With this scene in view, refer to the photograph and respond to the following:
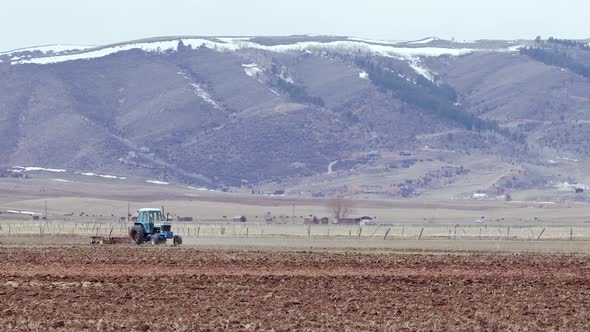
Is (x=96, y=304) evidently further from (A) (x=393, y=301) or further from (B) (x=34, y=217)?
(B) (x=34, y=217)

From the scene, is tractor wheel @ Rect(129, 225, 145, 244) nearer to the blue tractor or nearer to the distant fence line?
the blue tractor

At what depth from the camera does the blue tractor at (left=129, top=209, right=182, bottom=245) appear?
71062 millimetres

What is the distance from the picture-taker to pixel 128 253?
58.8 metres

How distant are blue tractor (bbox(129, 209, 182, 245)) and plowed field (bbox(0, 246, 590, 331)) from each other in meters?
15.5

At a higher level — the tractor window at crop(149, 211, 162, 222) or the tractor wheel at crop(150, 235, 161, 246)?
the tractor window at crop(149, 211, 162, 222)

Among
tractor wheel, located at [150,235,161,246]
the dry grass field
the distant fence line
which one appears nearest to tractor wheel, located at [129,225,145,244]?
tractor wheel, located at [150,235,161,246]

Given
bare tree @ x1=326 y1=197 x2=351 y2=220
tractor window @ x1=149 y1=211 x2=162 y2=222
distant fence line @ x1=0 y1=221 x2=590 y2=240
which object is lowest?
bare tree @ x1=326 y1=197 x2=351 y2=220

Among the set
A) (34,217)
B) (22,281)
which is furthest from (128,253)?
(34,217)

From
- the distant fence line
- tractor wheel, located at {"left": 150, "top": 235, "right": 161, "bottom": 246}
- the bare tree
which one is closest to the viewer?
tractor wheel, located at {"left": 150, "top": 235, "right": 161, "bottom": 246}

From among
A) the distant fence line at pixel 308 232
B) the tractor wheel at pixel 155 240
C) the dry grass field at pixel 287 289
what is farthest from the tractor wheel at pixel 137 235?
the distant fence line at pixel 308 232

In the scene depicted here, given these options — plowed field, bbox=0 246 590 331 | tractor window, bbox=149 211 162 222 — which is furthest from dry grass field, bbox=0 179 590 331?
Result: tractor window, bbox=149 211 162 222

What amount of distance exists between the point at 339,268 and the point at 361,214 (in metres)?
136

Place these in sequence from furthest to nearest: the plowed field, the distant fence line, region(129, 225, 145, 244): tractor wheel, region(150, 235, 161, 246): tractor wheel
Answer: the distant fence line → region(129, 225, 145, 244): tractor wheel → region(150, 235, 161, 246): tractor wheel → the plowed field

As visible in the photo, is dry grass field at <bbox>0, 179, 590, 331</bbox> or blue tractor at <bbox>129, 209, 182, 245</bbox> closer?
dry grass field at <bbox>0, 179, 590, 331</bbox>
